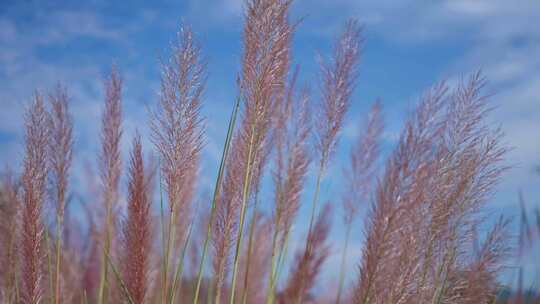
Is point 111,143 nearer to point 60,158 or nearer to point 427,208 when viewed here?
point 60,158

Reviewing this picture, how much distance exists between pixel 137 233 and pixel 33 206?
558 mm

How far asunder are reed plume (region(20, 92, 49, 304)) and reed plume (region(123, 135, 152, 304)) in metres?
0.44

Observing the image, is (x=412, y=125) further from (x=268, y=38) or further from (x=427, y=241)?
(x=268, y=38)

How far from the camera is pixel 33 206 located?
262 centimetres

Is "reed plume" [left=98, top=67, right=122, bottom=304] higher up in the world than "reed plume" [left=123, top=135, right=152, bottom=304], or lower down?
higher up

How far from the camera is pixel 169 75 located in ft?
7.68

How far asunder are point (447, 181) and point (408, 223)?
25 centimetres

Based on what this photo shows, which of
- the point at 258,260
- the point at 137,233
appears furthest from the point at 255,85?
the point at 258,260

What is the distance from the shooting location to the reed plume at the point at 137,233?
2.30 meters

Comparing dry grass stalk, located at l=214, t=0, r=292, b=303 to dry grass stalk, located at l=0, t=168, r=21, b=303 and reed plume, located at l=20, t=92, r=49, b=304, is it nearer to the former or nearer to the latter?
reed plume, located at l=20, t=92, r=49, b=304

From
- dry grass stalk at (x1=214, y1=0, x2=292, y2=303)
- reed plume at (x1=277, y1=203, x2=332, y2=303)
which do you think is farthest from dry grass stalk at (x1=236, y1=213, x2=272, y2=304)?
dry grass stalk at (x1=214, y1=0, x2=292, y2=303)

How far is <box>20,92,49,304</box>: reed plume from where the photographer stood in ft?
8.49

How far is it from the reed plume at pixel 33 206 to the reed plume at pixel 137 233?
0.44 metres

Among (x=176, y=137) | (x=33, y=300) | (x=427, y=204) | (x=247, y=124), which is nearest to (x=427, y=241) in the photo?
(x=427, y=204)
